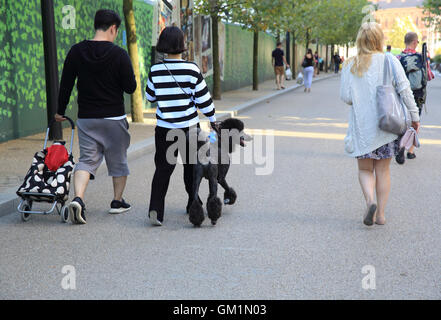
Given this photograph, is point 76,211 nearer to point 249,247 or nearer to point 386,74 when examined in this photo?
point 249,247

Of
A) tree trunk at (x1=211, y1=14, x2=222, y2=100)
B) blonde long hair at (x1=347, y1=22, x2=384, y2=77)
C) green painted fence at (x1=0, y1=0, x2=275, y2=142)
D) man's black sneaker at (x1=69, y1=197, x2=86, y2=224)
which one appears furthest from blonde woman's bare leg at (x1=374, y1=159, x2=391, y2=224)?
tree trunk at (x1=211, y1=14, x2=222, y2=100)

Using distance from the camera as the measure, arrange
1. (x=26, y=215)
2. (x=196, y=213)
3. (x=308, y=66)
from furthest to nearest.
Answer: (x=308, y=66), (x=26, y=215), (x=196, y=213)

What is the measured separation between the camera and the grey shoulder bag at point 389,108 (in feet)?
17.9

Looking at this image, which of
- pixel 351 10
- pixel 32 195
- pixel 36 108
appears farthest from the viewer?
pixel 351 10

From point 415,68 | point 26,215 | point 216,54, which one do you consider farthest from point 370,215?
point 216,54

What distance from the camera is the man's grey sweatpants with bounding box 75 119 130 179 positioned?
19.7 ft

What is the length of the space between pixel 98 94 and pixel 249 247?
2.07 m

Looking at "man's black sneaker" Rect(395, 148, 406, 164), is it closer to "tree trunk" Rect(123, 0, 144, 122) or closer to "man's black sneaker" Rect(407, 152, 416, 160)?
"man's black sneaker" Rect(407, 152, 416, 160)

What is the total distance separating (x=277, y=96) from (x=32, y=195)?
20702 mm

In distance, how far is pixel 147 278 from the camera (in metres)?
4.35

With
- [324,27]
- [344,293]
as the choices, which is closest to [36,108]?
[344,293]

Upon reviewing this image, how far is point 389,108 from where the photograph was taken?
17.9 ft

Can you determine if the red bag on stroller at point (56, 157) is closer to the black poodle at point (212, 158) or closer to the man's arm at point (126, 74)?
the man's arm at point (126, 74)

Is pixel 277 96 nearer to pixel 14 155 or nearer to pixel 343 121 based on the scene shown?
pixel 343 121
